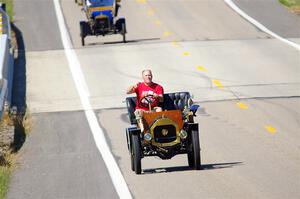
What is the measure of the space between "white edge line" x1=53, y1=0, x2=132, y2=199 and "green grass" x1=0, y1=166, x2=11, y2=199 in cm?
177

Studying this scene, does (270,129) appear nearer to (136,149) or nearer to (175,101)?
(175,101)

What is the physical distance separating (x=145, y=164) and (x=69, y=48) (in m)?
15.2

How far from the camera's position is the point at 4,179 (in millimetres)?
14922

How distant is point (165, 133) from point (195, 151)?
0.59 m

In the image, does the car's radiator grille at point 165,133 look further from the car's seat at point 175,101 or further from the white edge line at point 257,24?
the white edge line at point 257,24

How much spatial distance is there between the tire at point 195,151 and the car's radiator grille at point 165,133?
325 mm

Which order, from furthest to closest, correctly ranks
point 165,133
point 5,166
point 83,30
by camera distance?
point 83,30, point 5,166, point 165,133

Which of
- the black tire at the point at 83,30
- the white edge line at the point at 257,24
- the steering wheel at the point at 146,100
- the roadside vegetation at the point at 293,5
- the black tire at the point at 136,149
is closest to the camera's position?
the black tire at the point at 136,149

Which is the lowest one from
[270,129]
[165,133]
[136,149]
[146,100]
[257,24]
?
[257,24]

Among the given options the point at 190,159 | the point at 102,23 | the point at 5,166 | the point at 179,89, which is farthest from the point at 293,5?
the point at 5,166

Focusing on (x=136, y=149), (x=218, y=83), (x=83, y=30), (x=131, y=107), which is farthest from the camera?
(x=83, y=30)

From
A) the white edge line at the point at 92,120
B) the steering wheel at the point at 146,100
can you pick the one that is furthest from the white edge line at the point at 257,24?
the steering wheel at the point at 146,100

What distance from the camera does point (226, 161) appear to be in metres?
15.7

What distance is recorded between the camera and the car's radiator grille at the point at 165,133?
1453 cm
